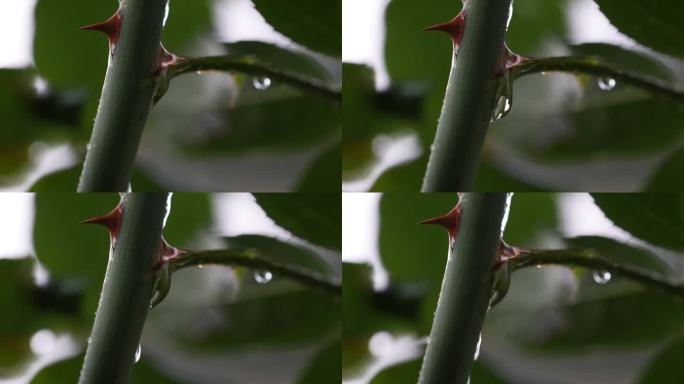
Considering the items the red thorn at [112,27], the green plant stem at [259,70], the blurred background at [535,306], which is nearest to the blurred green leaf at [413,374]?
the blurred background at [535,306]

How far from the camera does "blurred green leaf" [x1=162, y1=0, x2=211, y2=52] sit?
58cm

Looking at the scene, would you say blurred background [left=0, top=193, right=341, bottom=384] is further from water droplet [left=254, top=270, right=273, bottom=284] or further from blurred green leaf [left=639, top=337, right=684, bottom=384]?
blurred green leaf [left=639, top=337, right=684, bottom=384]

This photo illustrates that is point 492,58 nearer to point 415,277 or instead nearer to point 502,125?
point 502,125

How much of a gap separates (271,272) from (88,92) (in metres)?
0.18

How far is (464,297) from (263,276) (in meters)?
0.16

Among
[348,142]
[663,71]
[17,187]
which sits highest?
[663,71]

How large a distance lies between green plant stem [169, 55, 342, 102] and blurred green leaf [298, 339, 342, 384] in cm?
19

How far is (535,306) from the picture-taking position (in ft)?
1.97

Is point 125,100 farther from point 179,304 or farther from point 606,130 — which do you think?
point 606,130

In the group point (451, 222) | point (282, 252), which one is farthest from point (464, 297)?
point (282, 252)

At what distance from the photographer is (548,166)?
0.60 metres

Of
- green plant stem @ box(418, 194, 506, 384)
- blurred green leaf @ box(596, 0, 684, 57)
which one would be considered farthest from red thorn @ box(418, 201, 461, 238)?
blurred green leaf @ box(596, 0, 684, 57)

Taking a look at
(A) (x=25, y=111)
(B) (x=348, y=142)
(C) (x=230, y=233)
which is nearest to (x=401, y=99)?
(B) (x=348, y=142)

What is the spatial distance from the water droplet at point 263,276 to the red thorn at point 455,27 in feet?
0.69
